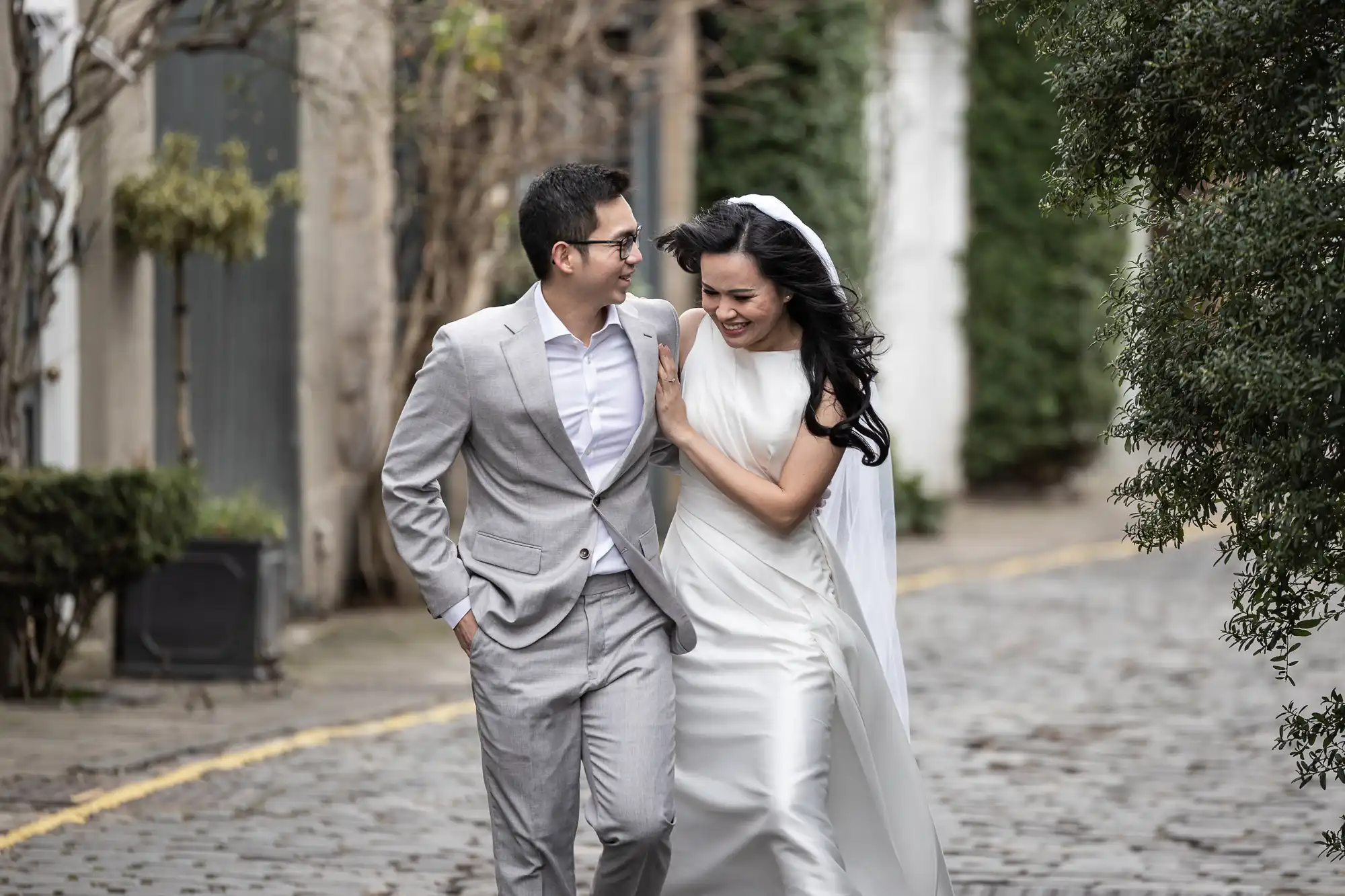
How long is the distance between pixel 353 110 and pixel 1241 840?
7.04 metres

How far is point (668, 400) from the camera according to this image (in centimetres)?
452

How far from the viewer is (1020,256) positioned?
21.0 m

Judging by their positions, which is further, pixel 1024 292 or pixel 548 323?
pixel 1024 292

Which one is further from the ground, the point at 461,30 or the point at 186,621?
the point at 461,30

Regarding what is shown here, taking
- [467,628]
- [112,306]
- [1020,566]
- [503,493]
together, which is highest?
[112,306]

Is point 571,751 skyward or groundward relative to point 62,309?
groundward

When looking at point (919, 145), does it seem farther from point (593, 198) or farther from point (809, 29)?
point (593, 198)

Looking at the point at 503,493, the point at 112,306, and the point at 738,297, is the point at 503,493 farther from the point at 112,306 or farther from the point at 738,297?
the point at 112,306

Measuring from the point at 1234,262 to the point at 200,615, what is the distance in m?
6.42

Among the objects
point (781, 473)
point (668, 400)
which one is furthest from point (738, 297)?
point (781, 473)

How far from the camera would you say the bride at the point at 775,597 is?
459 centimetres

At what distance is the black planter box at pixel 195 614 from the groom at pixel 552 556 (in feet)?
16.8

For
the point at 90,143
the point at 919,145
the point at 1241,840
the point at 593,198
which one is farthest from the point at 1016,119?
the point at 593,198

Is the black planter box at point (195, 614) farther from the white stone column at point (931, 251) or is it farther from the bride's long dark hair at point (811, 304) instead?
the white stone column at point (931, 251)
